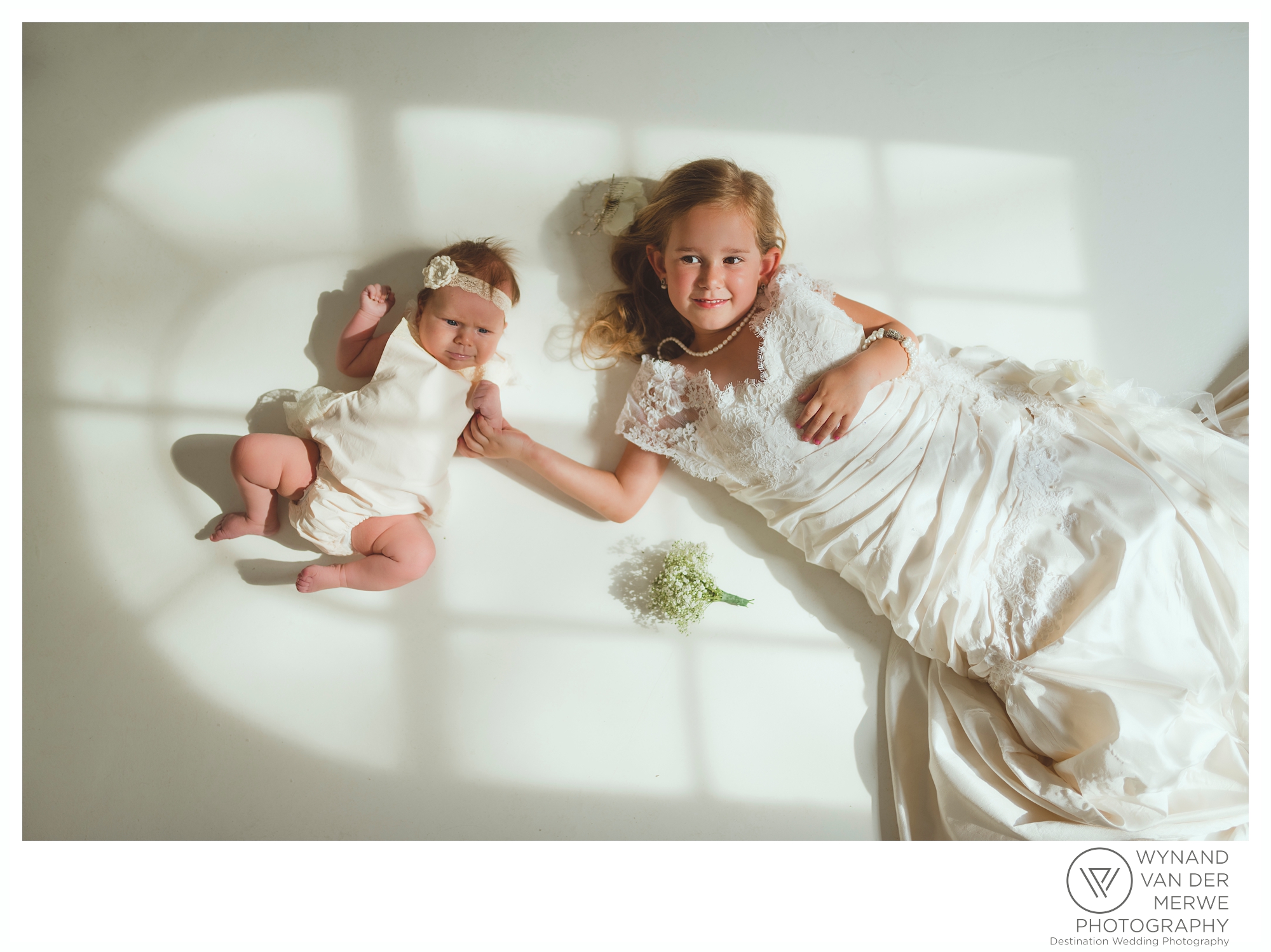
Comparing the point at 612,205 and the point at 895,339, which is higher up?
the point at 612,205

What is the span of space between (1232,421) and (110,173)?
10.7 feet

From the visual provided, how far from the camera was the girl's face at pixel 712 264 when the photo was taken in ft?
5.25

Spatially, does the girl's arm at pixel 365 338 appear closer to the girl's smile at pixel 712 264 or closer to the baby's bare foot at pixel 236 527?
the baby's bare foot at pixel 236 527

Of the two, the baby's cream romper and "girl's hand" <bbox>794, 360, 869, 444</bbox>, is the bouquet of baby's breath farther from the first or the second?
the baby's cream romper

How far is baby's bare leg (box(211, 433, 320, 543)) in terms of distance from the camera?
5.39 ft

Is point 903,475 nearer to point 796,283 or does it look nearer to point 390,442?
point 796,283

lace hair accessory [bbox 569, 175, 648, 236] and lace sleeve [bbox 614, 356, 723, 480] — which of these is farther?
lace hair accessory [bbox 569, 175, 648, 236]

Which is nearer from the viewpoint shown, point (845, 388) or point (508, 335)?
point (845, 388)

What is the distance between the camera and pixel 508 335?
6.09ft

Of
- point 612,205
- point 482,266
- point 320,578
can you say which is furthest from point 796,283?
point 320,578
